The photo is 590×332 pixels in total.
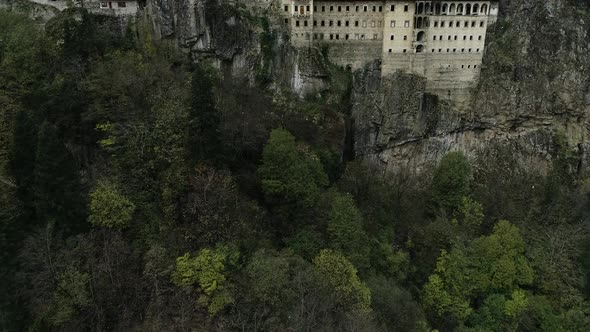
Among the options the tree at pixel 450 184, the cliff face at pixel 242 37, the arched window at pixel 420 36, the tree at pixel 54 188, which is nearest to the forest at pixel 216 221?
the tree at pixel 54 188

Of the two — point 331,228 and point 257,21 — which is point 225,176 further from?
point 257,21

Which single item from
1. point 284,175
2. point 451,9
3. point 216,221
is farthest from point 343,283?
point 451,9

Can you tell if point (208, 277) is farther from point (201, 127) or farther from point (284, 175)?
point (201, 127)

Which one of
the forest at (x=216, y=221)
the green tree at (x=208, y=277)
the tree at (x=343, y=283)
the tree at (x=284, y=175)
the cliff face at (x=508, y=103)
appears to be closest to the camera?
the green tree at (x=208, y=277)

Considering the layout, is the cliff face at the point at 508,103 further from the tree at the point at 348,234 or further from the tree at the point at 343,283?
the tree at the point at 343,283

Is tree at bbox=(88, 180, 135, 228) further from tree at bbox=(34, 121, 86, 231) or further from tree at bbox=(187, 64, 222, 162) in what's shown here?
tree at bbox=(187, 64, 222, 162)

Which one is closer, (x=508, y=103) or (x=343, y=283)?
(x=343, y=283)

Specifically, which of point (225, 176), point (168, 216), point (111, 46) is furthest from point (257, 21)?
point (168, 216)
